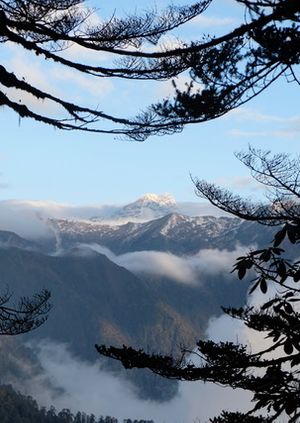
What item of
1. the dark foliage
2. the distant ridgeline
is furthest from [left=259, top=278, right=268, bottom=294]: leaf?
the distant ridgeline

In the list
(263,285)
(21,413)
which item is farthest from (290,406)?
(21,413)

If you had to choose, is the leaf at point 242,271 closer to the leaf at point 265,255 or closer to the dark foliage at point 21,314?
the leaf at point 265,255

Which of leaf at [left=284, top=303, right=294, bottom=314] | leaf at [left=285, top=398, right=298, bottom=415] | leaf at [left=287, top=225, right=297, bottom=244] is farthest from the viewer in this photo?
leaf at [left=284, top=303, right=294, bottom=314]

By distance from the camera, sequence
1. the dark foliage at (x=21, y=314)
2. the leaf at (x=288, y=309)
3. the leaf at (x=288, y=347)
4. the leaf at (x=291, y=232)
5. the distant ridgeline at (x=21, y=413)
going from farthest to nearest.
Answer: the distant ridgeline at (x=21, y=413) → the dark foliage at (x=21, y=314) → the leaf at (x=288, y=309) → the leaf at (x=291, y=232) → the leaf at (x=288, y=347)

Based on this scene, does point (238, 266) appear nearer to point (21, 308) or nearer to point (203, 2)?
point (203, 2)

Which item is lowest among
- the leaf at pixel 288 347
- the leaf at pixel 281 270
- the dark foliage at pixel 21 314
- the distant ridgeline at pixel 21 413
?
the leaf at pixel 288 347

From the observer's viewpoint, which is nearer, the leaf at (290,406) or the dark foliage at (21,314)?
the leaf at (290,406)

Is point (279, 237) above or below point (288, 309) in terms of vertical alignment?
above

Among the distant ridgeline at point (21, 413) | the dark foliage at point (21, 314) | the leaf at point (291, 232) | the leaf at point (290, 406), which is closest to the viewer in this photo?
the leaf at point (290, 406)

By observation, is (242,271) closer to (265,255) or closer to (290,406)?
(265,255)

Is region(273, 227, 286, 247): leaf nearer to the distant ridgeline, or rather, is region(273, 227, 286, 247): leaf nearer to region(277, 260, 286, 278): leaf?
region(277, 260, 286, 278): leaf

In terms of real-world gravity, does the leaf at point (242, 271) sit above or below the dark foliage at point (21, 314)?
below

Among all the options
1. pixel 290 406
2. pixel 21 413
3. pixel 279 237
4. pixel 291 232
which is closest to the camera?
pixel 290 406

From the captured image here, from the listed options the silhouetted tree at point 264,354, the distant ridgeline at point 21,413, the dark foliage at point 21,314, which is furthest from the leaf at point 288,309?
the distant ridgeline at point 21,413
